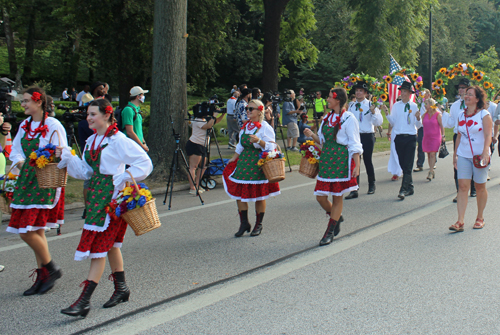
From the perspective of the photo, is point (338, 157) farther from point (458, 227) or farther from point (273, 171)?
point (458, 227)

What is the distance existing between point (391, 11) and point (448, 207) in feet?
70.9

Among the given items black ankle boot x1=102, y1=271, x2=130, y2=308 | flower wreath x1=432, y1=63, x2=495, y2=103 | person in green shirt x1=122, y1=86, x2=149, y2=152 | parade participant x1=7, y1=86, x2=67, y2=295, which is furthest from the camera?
flower wreath x1=432, y1=63, x2=495, y2=103

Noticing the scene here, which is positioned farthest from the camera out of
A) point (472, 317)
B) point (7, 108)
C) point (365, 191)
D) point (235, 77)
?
point (235, 77)

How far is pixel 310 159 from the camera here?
639 centimetres

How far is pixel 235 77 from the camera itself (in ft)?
152

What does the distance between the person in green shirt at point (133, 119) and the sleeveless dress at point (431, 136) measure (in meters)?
6.76

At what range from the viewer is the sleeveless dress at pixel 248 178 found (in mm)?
6422

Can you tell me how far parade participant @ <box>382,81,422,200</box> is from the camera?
9180mm

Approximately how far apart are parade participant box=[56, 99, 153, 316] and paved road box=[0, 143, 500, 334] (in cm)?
26

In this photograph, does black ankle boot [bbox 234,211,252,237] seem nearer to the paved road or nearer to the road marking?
the paved road

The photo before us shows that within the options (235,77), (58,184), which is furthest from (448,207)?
(235,77)

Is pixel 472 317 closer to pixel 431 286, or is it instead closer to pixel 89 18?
pixel 431 286

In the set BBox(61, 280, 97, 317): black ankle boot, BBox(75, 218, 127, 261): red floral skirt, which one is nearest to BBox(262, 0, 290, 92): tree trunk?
BBox(75, 218, 127, 261): red floral skirt

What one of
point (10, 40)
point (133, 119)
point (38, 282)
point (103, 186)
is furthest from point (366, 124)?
point (10, 40)
